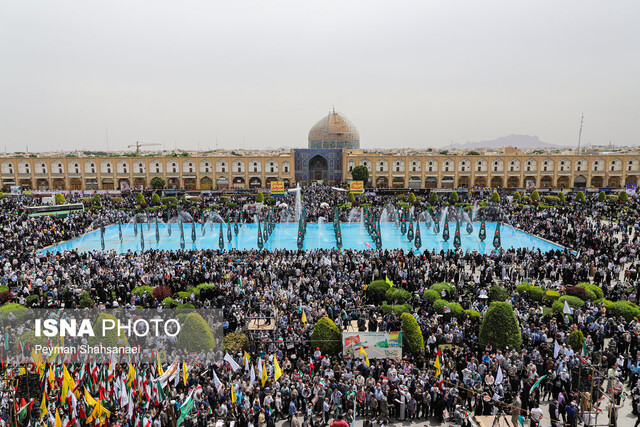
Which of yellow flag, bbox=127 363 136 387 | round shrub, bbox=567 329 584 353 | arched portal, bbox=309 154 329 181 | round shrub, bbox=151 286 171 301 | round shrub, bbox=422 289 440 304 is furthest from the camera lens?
arched portal, bbox=309 154 329 181

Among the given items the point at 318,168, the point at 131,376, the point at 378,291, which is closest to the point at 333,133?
the point at 318,168

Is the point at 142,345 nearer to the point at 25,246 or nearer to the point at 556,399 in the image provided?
the point at 556,399

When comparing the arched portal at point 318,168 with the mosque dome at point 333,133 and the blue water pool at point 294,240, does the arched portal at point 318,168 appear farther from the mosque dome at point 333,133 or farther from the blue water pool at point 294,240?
the blue water pool at point 294,240

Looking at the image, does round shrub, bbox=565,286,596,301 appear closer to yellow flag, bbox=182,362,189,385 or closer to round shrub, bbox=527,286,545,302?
round shrub, bbox=527,286,545,302

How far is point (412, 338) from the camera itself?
11180 millimetres

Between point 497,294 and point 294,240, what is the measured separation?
1572 cm

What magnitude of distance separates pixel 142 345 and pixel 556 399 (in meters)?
9.21

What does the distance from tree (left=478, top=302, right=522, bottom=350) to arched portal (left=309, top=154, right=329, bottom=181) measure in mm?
52964

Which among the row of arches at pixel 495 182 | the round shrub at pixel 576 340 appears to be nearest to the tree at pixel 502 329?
the round shrub at pixel 576 340

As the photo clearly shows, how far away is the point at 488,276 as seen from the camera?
17.3 meters

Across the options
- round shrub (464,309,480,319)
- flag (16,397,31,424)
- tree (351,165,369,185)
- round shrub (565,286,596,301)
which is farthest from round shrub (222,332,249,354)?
tree (351,165,369,185)

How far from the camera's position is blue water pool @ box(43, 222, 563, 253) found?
26.5m

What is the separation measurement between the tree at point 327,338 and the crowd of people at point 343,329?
0.25 meters

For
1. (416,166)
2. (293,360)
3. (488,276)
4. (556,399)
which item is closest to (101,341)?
(293,360)
